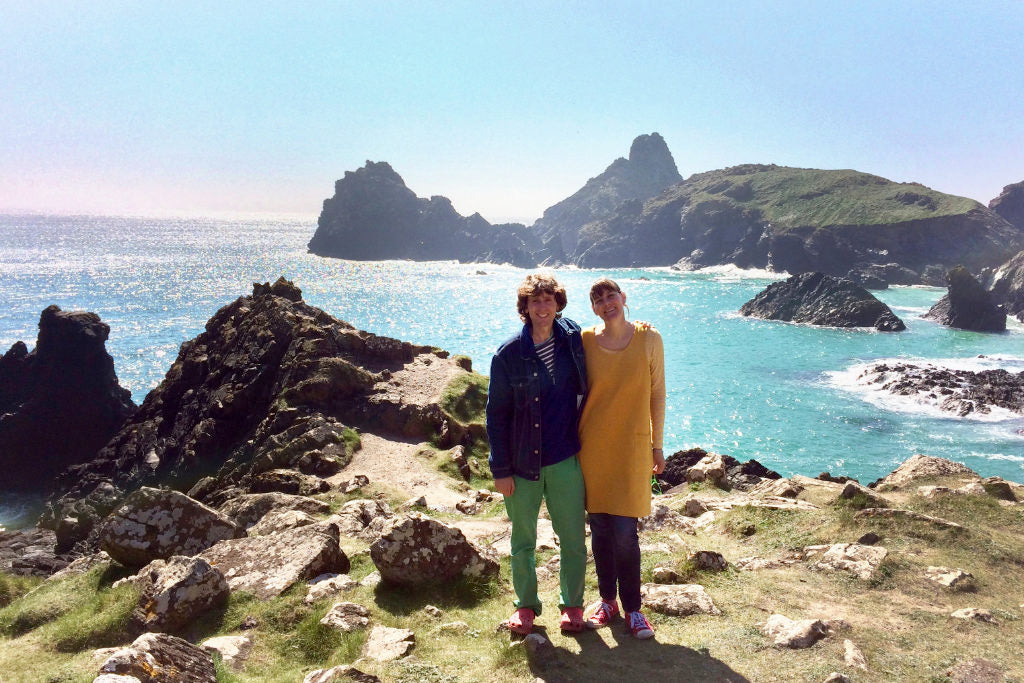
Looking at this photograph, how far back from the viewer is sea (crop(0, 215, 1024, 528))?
42.6 m

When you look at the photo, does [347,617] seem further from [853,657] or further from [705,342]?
[705,342]

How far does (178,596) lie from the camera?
23.1 ft

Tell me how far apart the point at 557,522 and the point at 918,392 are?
5967 centimetres

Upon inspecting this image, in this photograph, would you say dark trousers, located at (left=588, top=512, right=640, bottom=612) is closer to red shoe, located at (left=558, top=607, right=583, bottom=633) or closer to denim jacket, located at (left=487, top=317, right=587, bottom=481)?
red shoe, located at (left=558, top=607, right=583, bottom=633)

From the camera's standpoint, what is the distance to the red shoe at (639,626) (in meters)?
5.61

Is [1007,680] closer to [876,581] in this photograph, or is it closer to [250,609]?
[876,581]

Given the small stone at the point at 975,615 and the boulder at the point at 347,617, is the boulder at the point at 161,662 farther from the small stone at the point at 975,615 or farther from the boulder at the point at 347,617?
the small stone at the point at 975,615

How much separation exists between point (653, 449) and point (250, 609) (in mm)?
5108

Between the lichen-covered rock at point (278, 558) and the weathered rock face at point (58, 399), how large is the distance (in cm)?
4235

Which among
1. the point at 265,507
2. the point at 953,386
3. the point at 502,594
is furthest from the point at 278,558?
the point at 953,386

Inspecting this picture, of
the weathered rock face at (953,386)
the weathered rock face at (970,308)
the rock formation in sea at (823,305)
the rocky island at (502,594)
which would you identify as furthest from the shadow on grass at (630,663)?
the weathered rock face at (970,308)

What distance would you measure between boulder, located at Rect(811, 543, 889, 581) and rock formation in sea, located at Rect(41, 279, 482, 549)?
44.4 ft

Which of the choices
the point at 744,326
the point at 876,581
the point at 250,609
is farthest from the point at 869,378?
the point at 250,609

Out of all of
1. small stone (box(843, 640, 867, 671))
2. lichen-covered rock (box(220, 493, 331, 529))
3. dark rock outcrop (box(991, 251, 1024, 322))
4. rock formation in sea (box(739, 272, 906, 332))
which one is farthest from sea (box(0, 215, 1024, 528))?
small stone (box(843, 640, 867, 671))
